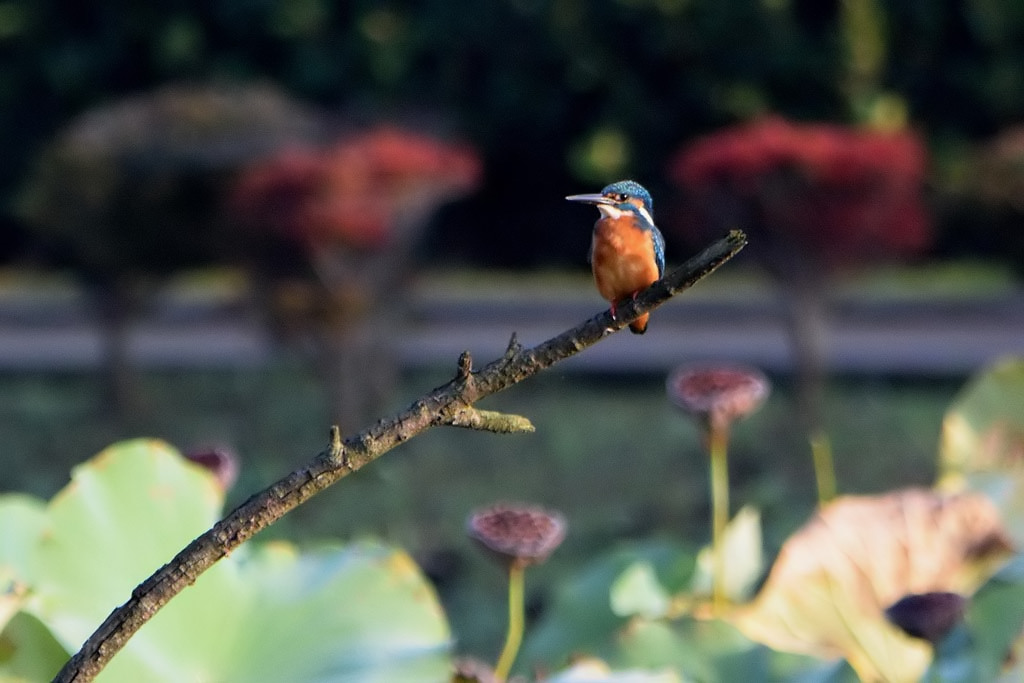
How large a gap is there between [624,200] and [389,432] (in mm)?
175

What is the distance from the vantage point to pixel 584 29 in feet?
30.0

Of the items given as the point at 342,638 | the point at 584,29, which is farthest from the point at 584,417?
the point at 342,638

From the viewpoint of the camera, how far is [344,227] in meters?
5.18

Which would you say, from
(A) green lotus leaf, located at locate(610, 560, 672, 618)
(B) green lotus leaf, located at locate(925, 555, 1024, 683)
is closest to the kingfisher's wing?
(B) green lotus leaf, located at locate(925, 555, 1024, 683)

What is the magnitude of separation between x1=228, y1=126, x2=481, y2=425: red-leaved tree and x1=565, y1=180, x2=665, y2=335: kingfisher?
177 inches

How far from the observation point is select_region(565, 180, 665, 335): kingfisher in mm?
674

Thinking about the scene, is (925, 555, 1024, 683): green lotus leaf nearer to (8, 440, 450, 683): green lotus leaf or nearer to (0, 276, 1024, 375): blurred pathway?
(8, 440, 450, 683): green lotus leaf

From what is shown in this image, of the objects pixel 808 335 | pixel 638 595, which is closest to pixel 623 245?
pixel 638 595

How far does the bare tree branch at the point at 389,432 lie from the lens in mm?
593

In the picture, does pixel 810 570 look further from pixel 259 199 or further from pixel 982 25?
pixel 982 25

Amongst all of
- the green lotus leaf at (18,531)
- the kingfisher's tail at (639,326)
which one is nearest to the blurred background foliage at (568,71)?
the green lotus leaf at (18,531)

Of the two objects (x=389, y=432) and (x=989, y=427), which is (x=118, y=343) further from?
(x=389, y=432)

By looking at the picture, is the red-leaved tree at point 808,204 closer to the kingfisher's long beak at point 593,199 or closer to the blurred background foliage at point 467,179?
the blurred background foliage at point 467,179

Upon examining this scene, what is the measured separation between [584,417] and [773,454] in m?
0.96
